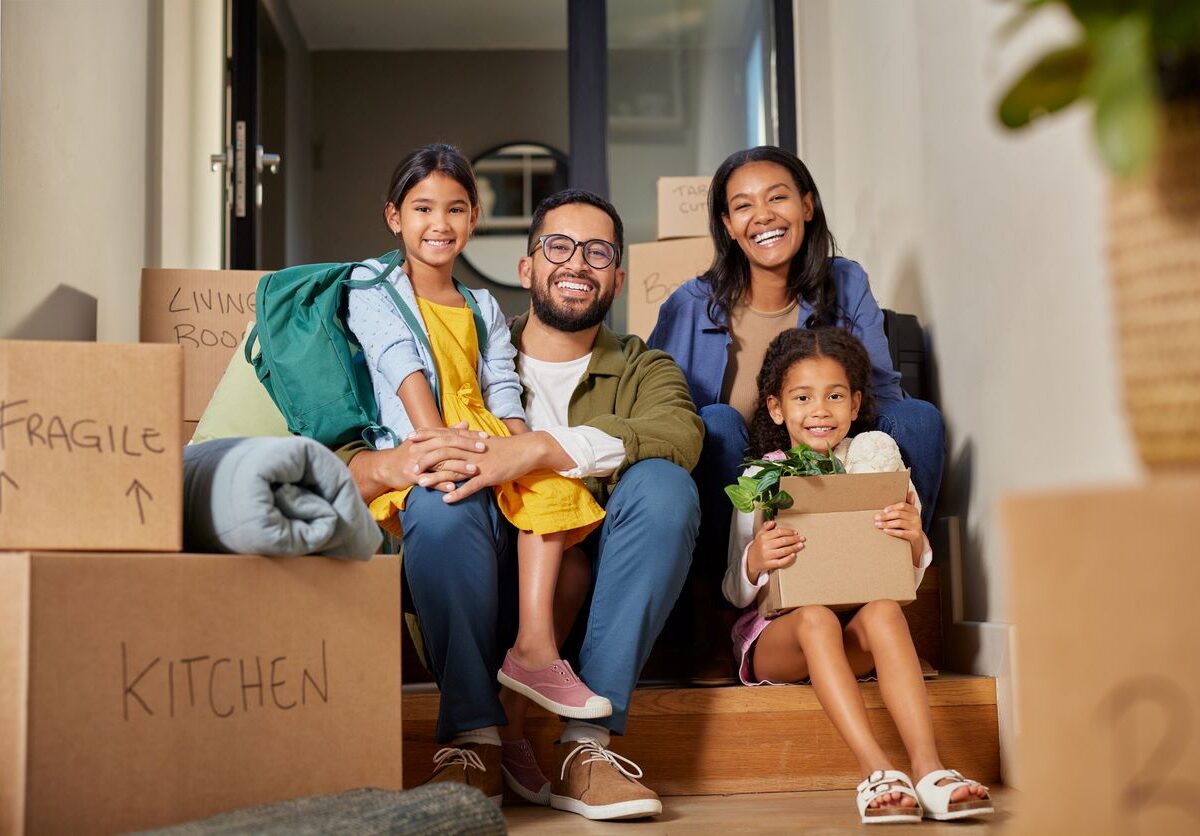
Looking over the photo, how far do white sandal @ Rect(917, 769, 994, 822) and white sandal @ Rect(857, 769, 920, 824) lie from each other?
0.02 meters

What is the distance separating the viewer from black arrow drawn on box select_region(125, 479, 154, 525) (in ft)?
3.89

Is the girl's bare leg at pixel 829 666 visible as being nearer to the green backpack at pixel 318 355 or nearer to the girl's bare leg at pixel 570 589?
the girl's bare leg at pixel 570 589

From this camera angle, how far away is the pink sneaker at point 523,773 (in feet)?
5.62

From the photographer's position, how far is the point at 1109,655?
0.64 meters

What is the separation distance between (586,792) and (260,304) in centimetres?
88

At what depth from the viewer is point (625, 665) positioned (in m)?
1.68

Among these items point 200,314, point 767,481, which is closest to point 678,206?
point 200,314

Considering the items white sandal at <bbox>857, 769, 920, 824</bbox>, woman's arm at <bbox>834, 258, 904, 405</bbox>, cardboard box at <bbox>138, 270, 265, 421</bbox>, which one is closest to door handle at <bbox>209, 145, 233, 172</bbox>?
cardboard box at <bbox>138, 270, 265, 421</bbox>

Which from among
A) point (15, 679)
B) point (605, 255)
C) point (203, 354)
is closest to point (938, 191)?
point (605, 255)

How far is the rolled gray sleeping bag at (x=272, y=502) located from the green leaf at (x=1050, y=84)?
0.79 m

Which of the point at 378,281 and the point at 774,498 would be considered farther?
the point at 378,281

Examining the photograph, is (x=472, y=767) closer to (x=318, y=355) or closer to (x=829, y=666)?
(x=829, y=666)

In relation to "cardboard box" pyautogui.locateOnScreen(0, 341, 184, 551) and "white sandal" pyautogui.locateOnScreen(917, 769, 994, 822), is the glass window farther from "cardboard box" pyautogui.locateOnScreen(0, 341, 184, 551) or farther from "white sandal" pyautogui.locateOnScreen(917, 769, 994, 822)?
"cardboard box" pyautogui.locateOnScreen(0, 341, 184, 551)

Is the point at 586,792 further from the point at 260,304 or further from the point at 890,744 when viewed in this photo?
the point at 260,304
